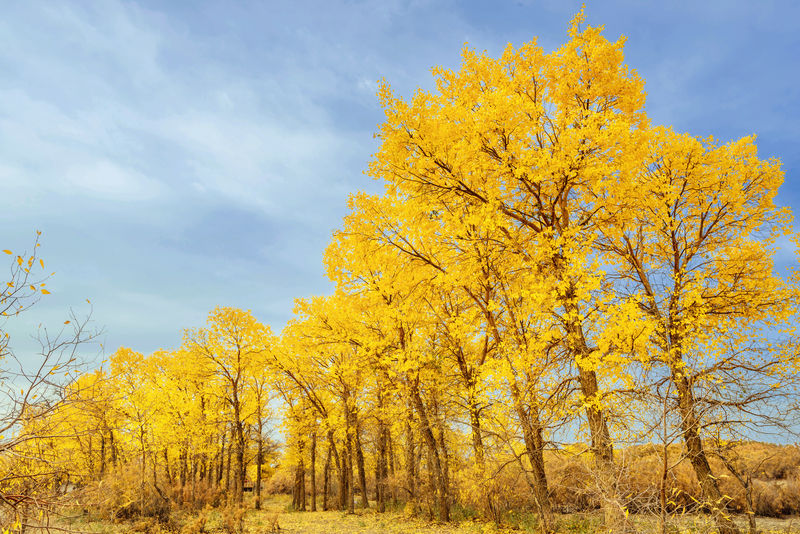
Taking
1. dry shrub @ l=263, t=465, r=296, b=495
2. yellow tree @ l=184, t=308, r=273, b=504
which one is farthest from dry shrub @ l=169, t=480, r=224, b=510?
dry shrub @ l=263, t=465, r=296, b=495

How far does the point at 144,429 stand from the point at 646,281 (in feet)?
63.2

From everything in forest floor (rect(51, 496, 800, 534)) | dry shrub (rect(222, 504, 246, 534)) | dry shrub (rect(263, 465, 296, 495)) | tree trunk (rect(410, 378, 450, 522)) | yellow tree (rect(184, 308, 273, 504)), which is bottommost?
dry shrub (rect(263, 465, 296, 495))

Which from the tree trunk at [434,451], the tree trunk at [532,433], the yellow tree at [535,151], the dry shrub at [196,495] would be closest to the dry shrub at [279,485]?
the dry shrub at [196,495]

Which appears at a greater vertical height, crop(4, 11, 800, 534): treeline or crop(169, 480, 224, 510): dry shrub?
crop(4, 11, 800, 534): treeline

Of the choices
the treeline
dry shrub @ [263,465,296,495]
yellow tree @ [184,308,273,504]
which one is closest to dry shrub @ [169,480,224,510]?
yellow tree @ [184,308,273,504]

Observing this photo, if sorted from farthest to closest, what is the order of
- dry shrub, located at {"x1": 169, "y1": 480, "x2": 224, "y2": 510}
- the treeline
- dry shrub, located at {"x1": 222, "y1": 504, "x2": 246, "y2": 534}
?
dry shrub, located at {"x1": 169, "y1": 480, "x2": 224, "y2": 510}, dry shrub, located at {"x1": 222, "y1": 504, "x2": 246, "y2": 534}, the treeline

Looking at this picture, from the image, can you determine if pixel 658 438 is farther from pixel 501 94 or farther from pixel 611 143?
pixel 501 94

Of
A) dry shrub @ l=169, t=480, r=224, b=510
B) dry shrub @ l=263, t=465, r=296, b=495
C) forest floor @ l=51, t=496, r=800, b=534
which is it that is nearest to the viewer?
forest floor @ l=51, t=496, r=800, b=534

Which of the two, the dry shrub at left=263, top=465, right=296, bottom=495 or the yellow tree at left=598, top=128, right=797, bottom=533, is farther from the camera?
the dry shrub at left=263, top=465, right=296, bottom=495

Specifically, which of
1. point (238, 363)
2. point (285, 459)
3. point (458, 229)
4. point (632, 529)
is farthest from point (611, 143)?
point (285, 459)

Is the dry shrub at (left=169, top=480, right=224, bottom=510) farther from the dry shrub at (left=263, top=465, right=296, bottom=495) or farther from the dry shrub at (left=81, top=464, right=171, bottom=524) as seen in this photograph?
the dry shrub at (left=263, top=465, right=296, bottom=495)

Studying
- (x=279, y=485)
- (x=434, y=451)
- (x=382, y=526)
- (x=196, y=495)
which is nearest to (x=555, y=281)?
(x=434, y=451)

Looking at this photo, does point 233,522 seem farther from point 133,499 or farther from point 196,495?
point 196,495

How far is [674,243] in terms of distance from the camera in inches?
408
